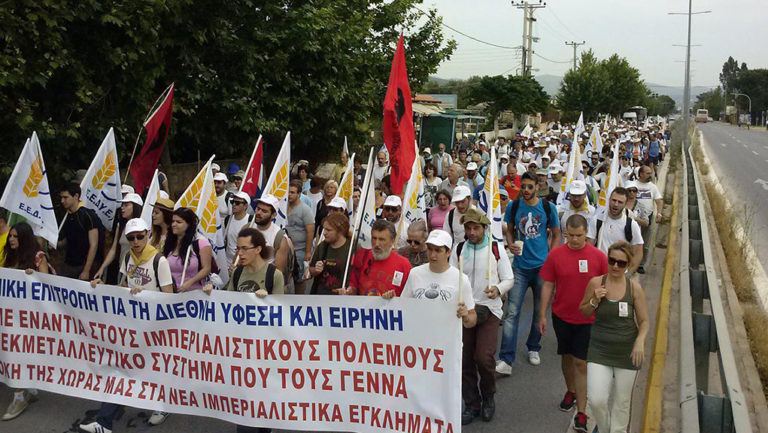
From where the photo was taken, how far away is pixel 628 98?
7444 cm

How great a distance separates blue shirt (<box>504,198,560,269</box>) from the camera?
6.67 metres

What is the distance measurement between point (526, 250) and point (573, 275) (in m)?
1.36

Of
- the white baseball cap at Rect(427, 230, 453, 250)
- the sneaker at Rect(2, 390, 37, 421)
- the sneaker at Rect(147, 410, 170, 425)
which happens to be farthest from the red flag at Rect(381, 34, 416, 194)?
the sneaker at Rect(2, 390, 37, 421)

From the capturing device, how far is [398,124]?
251 inches

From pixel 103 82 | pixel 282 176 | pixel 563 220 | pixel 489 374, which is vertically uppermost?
pixel 103 82

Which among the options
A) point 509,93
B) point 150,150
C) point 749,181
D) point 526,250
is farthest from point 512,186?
point 509,93

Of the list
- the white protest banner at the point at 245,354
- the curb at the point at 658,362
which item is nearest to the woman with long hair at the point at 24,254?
the white protest banner at the point at 245,354

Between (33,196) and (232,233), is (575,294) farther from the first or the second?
(33,196)

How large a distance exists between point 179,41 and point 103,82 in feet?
5.96

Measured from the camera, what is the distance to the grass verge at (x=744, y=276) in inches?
280

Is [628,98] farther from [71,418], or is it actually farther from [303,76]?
[71,418]

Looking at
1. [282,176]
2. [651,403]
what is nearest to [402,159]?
[282,176]

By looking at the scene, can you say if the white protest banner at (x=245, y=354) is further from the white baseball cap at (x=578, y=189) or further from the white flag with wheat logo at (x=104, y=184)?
the white baseball cap at (x=578, y=189)

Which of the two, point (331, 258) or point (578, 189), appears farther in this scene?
point (578, 189)
